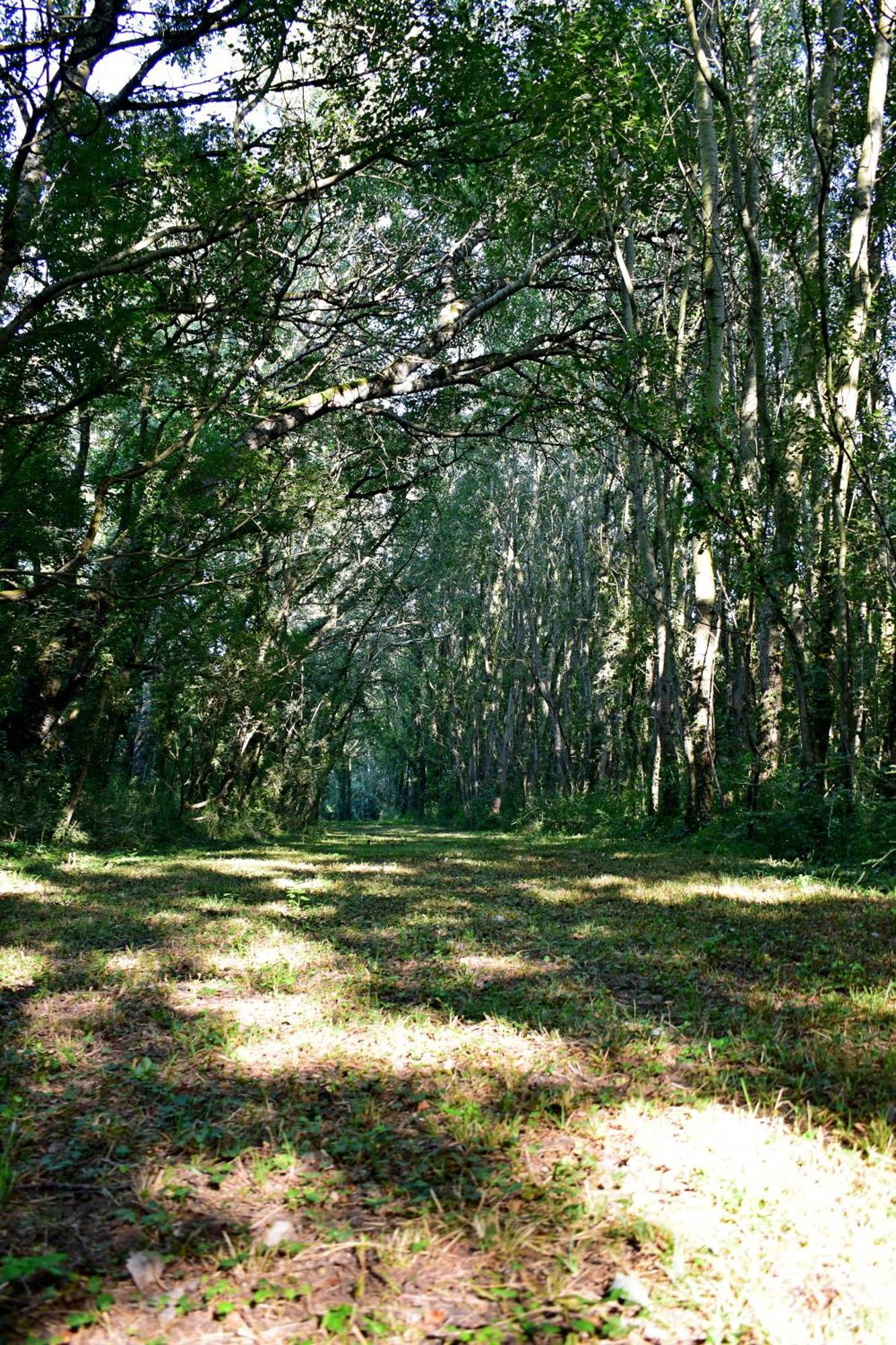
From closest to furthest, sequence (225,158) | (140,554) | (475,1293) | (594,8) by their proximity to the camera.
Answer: (475,1293) → (140,554) → (225,158) → (594,8)

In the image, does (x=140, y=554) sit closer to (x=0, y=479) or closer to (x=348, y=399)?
(x=0, y=479)

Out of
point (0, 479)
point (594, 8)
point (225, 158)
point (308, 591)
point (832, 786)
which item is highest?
point (594, 8)

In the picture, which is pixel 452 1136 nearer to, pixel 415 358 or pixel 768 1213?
pixel 768 1213

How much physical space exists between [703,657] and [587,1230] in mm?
11180

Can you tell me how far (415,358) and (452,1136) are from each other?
31.8 ft

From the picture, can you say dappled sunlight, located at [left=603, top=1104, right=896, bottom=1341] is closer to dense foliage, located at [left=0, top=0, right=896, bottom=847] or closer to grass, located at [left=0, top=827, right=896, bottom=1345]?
grass, located at [left=0, top=827, right=896, bottom=1345]

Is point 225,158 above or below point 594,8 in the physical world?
below

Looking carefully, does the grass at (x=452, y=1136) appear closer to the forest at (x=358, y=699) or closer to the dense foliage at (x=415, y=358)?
the forest at (x=358, y=699)

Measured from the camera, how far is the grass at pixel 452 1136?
188 centimetres

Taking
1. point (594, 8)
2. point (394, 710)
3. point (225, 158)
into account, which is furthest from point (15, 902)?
point (394, 710)

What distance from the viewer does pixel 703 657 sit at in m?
12.6

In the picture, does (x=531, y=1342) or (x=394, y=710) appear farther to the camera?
(x=394, y=710)

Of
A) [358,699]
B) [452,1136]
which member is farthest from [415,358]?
[358,699]

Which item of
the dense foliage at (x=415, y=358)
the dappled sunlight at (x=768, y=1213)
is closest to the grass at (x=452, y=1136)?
the dappled sunlight at (x=768, y=1213)
